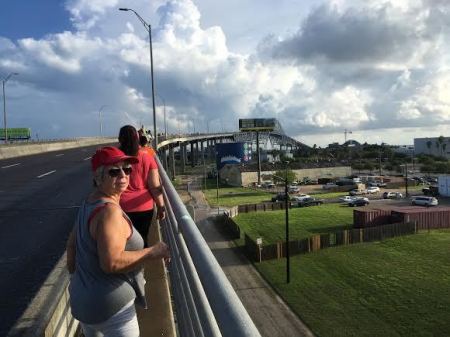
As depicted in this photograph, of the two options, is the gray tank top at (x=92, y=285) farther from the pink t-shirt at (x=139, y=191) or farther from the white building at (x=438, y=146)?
the white building at (x=438, y=146)

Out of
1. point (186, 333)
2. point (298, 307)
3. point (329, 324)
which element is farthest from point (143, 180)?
point (298, 307)

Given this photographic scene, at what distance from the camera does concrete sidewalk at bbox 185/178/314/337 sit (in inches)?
881

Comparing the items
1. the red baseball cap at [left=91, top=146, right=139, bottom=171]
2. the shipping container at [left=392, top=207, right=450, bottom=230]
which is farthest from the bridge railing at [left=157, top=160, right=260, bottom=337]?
the shipping container at [left=392, top=207, right=450, bottom=230]

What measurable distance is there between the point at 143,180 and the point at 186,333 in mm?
2845

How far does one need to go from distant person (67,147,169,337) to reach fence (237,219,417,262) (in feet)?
104

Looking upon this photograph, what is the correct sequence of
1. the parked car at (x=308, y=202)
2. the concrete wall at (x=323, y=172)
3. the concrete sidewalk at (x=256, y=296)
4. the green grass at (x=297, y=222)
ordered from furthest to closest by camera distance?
1. the concrete wall at (x=323, y=172)
2. the parked car at (x=308, y=202)
3. the green grass at (x=297, y=222)
4. the concrete sidewalk at (x=256, y=296)

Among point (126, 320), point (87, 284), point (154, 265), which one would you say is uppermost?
point (87, 284)

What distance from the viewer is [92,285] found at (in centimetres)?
286

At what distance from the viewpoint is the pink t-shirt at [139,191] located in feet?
18.5

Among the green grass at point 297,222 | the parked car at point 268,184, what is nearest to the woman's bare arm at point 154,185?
the green grass at point 297,222

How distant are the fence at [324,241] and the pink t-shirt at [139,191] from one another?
1151 inches

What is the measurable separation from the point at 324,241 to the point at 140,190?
32985 millimetres

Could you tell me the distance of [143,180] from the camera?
5.78m

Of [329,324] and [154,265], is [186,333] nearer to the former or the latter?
[154,265]
